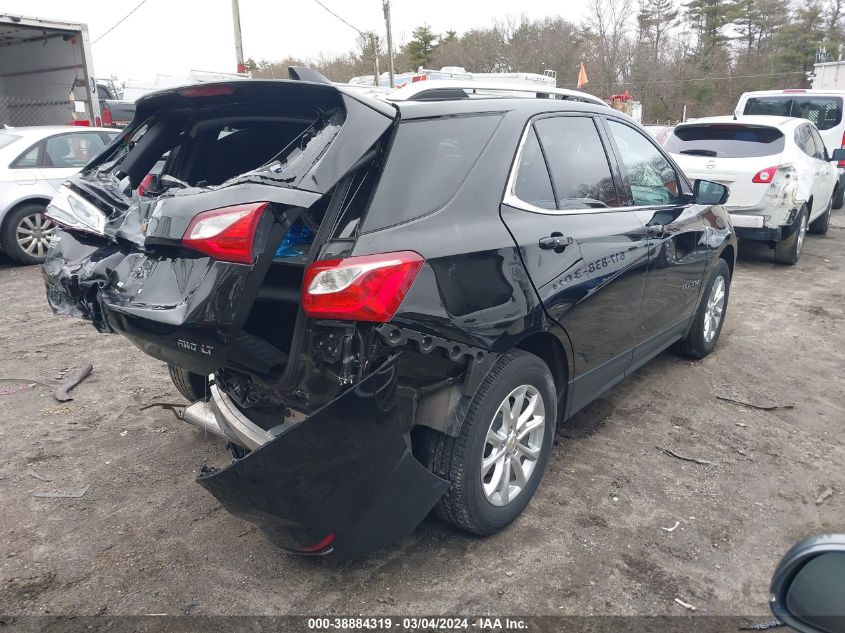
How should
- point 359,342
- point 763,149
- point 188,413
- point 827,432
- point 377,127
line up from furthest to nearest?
point 763,149 → point 827,432 → point 188,413 → point 377,127 → point 359,342

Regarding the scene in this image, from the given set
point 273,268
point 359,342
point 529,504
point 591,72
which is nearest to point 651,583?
point 529,504

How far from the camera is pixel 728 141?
8.18 meters

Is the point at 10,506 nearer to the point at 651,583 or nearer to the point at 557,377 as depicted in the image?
the point at 557,377

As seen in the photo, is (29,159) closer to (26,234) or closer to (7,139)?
(7,139)

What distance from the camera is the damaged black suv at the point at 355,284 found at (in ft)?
7.18

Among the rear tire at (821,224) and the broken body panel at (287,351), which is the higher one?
the broken body panel at (287,351)

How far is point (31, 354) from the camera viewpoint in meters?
5.14

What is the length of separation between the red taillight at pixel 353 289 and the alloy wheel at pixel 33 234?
724cm

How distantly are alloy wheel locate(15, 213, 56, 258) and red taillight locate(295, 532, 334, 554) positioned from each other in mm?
7218

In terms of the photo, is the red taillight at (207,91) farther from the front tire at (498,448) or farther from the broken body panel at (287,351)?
the front tire at (498,448)

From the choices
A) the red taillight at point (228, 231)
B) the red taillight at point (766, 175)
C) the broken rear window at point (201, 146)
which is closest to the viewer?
the red taillight at point (228, 231)

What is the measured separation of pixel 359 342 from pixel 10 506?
210cm

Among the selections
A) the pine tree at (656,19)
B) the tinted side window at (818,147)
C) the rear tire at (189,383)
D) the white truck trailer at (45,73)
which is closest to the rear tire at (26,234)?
the white truck trailer at (45,73)

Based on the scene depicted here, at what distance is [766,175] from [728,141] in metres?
0.78
